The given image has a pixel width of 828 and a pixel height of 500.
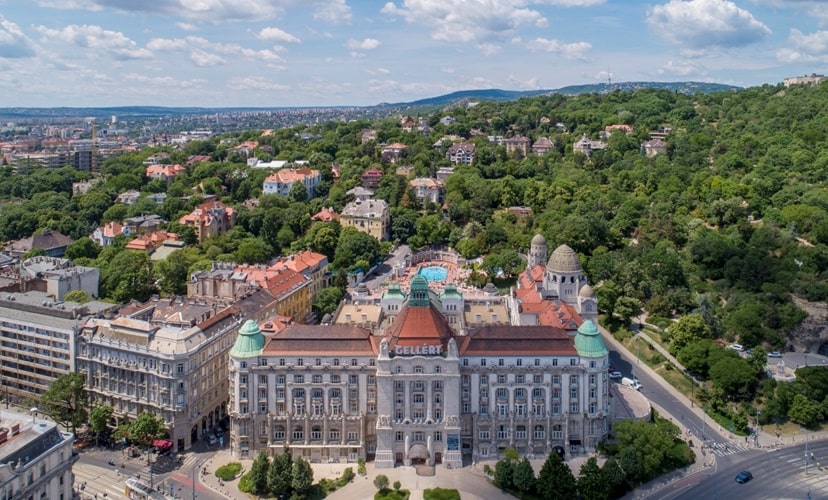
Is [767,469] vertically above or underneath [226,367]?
underneath

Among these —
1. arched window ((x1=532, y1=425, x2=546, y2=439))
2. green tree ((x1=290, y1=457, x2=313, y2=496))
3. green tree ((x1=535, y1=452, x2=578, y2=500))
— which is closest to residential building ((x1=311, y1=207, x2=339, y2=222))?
arched window ((x1=532, y1=425, x2=546, y2=439))

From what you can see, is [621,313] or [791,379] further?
[621,313]

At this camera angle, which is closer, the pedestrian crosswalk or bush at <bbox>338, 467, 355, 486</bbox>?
bush at <bbox>338, 467, 355, 486</bbox>

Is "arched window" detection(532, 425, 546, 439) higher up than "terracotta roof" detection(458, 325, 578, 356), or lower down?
lower down

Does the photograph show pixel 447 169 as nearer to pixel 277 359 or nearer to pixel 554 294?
pixel 554 294

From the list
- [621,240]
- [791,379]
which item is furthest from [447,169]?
[791,379]

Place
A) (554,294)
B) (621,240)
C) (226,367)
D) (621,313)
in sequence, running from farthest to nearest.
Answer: (621,240)
(621,313)
(554,294)
(226,367)

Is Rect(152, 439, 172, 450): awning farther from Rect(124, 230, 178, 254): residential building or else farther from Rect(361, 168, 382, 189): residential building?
Rect(361, 168, 382, 189): residential building

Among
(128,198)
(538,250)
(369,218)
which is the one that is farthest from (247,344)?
(128,198)
